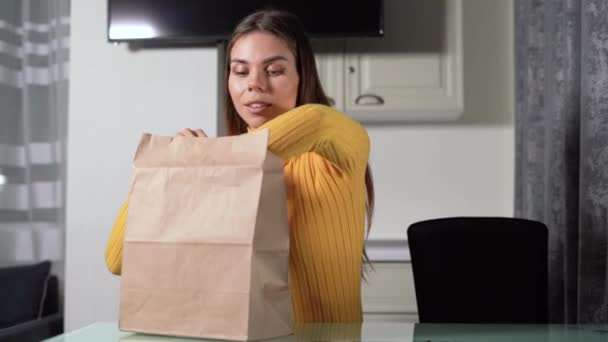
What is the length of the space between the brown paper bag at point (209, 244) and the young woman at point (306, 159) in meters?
0.08

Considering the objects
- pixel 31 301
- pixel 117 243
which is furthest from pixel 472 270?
pixel 31 301

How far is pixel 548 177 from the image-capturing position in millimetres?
1889

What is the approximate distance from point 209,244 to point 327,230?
0.26m

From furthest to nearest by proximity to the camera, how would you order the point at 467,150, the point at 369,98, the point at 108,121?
the point at 467,150 → the point at 369,98 → the point at 108,121

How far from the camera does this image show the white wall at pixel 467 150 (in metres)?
2.85

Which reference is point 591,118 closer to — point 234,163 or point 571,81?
point 571,81

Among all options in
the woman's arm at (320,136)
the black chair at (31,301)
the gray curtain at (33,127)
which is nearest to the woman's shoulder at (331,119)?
the woman's arm at (320,136)

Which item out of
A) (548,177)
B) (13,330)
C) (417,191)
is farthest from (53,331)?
(548,177)

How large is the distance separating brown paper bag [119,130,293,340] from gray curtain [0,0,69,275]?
2.07 m

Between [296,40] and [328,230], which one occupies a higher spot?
[296,40]

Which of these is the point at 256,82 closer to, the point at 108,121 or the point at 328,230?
the point at 328,230

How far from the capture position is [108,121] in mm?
2412

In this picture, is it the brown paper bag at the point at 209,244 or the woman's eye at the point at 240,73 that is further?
the woman's eye at the point at 240,73

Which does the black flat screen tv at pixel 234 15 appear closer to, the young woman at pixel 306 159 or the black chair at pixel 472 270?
the black chair at pixel 472 270
